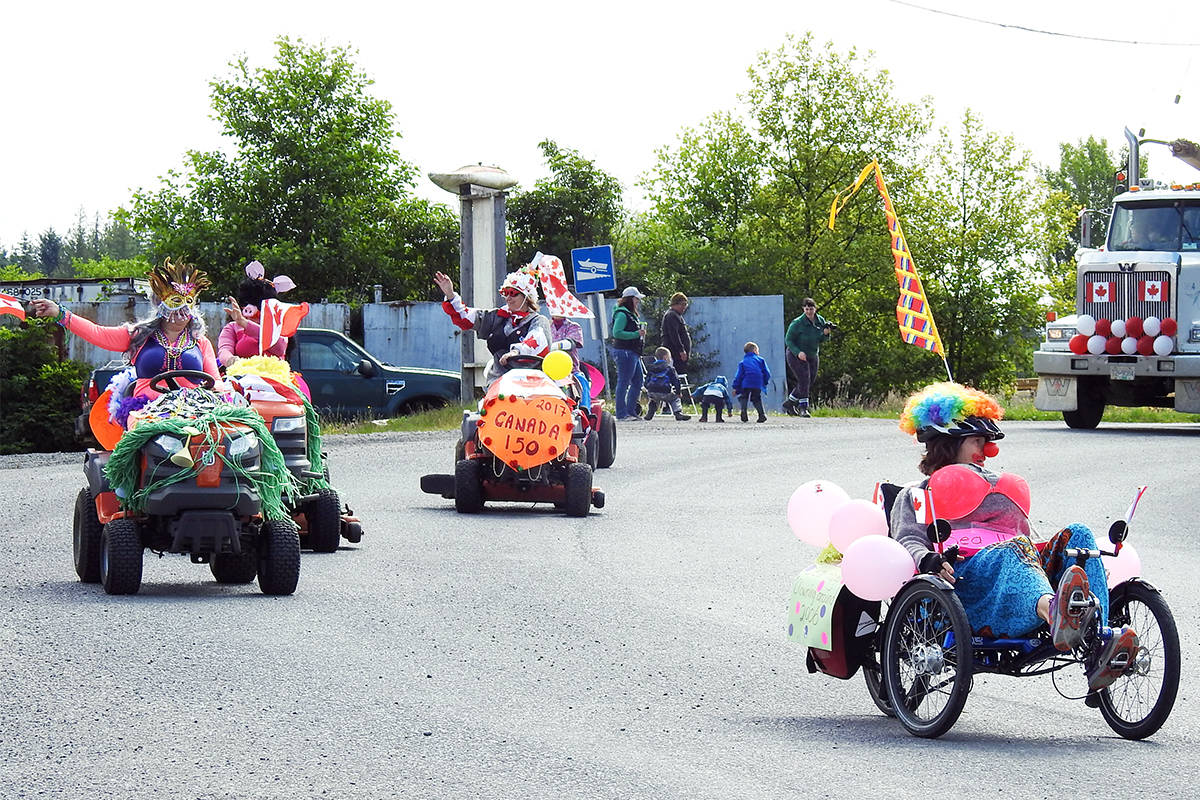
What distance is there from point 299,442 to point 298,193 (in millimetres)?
42577

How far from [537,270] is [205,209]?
125 feet

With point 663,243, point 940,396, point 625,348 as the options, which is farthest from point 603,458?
point 663,243

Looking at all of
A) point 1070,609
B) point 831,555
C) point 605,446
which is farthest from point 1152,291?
point 1070,609

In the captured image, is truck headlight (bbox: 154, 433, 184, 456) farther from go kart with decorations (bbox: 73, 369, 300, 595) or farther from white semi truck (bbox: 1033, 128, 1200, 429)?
white semi truck (bbox: 1033, 128, 1200, 429)

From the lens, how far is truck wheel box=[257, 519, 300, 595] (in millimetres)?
9125

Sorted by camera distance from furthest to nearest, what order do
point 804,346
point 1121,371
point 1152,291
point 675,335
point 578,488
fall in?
1. point 804,346
2. point 675,335
3. point 1152,291
4. point 1121,371
5. point 578,488

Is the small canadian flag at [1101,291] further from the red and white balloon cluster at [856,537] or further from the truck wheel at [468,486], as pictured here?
the red and white balloon cluster at [856,537]

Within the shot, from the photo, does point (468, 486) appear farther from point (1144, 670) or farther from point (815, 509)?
point (1144, 670)

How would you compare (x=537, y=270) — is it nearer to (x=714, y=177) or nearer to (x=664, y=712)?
(x=664, y=712)

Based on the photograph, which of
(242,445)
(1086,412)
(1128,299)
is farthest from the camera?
(1086,412)

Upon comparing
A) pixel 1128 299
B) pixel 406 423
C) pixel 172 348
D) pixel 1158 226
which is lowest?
pixel 406 423

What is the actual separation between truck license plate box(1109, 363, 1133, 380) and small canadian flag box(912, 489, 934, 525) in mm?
17796

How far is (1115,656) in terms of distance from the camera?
5.71 meters

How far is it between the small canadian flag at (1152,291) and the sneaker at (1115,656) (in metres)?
18.5
